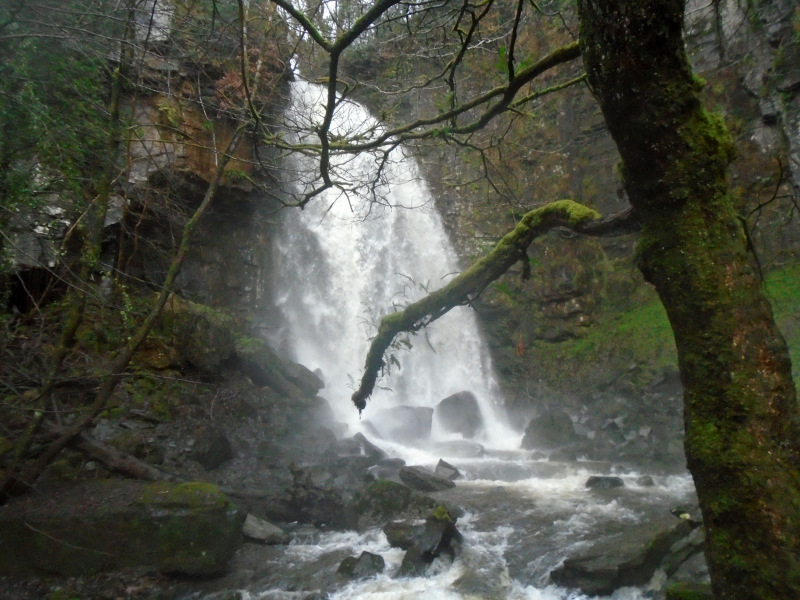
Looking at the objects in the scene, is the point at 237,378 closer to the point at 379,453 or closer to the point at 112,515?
the point at 379,453

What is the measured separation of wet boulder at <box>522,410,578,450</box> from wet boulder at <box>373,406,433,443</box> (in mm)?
2423

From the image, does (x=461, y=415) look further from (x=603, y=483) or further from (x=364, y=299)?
(x=603, y=483)

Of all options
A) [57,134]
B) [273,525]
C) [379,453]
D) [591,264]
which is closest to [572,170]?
[591,264]

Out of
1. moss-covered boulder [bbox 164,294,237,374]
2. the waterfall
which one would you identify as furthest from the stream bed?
the waterfall

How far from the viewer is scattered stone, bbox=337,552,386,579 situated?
611 centimetres

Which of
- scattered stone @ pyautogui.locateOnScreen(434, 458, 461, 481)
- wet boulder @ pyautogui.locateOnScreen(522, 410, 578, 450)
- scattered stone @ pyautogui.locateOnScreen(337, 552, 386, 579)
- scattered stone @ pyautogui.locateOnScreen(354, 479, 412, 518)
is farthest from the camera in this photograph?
wet boulder @ pyautogui.locateOnScreen(522, 410, 578, 450)

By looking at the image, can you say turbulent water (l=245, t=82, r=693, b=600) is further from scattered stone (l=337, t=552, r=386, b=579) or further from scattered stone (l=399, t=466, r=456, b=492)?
scattered stone (l=399, t=466, r=456, b=492)

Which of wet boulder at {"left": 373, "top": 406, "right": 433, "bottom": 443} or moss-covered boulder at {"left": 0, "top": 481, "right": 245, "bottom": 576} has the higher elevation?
wet boulder at {"left": 373, "top": 406, "right": 433, "bottom": 443}

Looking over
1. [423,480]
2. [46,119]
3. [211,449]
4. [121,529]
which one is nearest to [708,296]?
[46,119]

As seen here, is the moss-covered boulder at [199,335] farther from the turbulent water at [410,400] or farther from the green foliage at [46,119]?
the green foliage at [46,119]

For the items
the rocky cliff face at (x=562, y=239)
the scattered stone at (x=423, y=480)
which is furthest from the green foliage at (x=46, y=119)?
the scattered stone at (x=423, y=480)

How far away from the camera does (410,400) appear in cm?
1525

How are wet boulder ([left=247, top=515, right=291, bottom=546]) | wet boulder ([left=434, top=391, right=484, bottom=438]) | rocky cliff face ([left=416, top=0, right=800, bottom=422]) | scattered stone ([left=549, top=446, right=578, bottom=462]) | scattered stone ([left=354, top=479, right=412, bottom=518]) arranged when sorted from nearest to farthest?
wet boulder ([left=247, top=515, right=291, bottom=546])
scattered stone ([left=354, top=479, right=412, bottom=518])
scattered stone ([left=549, top=446, right=578, bottom=462])
rocky cliff face ([left=416, top=0, right=800, bottom=422])
wet boulder ([left=434, top=391, right=484, bottom=438])

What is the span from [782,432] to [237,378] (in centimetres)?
1143
